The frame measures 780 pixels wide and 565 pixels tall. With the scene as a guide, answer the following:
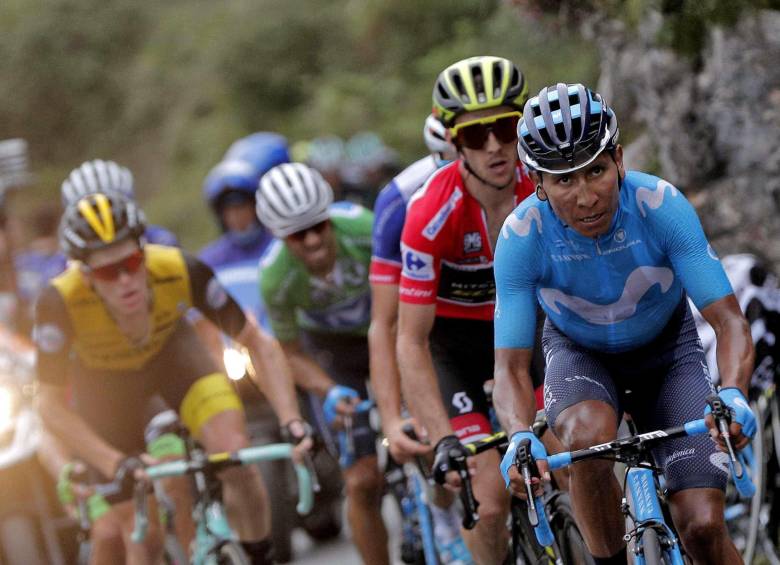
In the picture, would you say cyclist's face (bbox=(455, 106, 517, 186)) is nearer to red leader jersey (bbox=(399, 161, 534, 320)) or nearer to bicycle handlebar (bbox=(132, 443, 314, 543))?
red leader jersey (bbox=(399, 161, 534, 320))

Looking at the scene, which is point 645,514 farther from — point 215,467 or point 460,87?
point 215,467

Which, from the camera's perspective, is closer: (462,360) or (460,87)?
(460,87)

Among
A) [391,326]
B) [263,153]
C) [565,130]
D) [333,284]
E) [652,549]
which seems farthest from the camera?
[263,153]

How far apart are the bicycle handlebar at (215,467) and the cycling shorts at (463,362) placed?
0.84 metres

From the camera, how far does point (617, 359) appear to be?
5242 millimetres

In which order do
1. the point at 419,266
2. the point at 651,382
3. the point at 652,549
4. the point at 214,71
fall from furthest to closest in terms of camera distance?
1. the point at 214,71
2. the point at 419,266
3. the point at 651,382
4. the point at 652,549

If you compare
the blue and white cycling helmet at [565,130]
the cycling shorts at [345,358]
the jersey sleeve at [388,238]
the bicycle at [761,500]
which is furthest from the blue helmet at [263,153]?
the blue and white cycling helmet at [565,130]

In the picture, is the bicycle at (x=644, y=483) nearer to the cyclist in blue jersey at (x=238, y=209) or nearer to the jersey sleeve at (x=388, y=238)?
the jersey sleeve at (x=388, y=238)

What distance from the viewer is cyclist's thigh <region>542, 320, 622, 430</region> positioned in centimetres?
500

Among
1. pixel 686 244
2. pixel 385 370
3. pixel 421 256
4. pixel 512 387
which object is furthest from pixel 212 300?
pixel 686 244

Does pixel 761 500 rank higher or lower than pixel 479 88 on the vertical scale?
lower

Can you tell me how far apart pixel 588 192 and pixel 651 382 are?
2.67 ft

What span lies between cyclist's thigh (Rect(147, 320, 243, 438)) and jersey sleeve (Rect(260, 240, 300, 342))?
663 millimetres

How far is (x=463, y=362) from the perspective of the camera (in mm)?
6805
